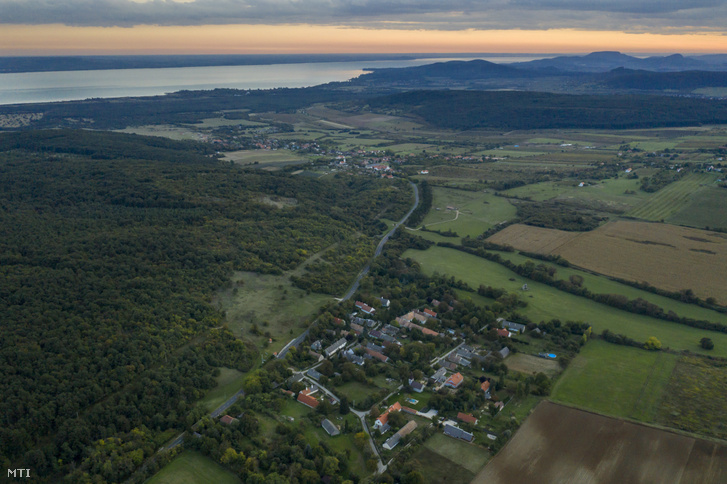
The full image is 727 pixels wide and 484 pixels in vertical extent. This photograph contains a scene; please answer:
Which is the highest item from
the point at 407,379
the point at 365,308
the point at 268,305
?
the point at 268,305

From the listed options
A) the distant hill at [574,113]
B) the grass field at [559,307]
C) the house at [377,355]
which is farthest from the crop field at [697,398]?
the distant hill at [574,113]

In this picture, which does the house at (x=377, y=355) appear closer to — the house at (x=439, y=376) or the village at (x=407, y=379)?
the village at (x=407, y=379)

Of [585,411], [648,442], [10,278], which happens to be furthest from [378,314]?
[10,278]

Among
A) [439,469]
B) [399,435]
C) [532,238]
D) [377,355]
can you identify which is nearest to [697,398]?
[439,469]

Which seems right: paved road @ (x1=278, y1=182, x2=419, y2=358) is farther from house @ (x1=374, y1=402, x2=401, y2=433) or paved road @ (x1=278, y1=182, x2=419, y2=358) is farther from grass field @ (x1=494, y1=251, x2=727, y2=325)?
grass field @ (x1=494, y1=251, x2=727, y2=325)

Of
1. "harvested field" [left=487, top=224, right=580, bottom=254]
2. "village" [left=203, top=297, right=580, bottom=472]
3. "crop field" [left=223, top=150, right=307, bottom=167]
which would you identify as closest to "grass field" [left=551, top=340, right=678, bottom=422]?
"village" [left=203, top=297, right=580, bottom=472]

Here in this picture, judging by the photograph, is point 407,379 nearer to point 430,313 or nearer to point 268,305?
point 430,313

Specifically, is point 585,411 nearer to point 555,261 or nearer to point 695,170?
point 555,261
